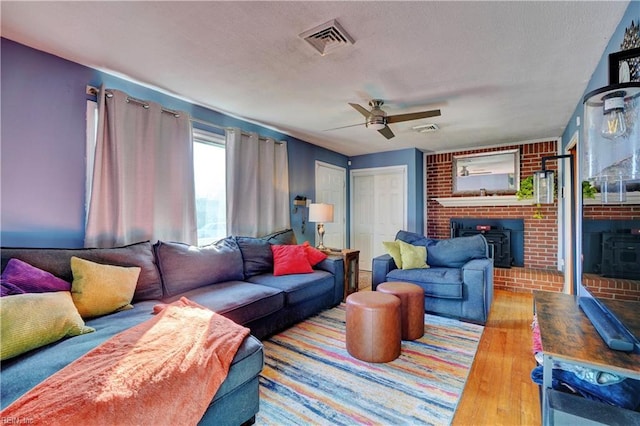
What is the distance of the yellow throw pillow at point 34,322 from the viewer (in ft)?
4.55

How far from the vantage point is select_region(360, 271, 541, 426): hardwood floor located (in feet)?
5.69

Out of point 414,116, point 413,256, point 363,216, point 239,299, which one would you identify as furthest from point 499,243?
point 239,299

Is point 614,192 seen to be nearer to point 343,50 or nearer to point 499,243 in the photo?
point 343,50

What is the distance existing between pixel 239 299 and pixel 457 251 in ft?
8.69

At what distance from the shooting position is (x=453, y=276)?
130 inches

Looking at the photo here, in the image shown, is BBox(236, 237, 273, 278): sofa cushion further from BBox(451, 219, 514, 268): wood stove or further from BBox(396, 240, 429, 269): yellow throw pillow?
BBox(451, 219, 514, 268): wood stove

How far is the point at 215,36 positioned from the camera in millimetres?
1922

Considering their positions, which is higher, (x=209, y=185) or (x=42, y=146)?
(x=42, y=146)

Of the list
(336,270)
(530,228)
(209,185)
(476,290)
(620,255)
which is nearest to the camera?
(620,255)

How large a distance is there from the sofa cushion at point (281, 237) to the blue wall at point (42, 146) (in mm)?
1890

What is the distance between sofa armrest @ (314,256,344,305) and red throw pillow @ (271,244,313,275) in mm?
229

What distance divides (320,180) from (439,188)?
7.47 ft

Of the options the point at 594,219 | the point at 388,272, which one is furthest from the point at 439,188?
the point at 594,219

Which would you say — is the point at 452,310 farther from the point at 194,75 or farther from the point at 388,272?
the point at 194,75
